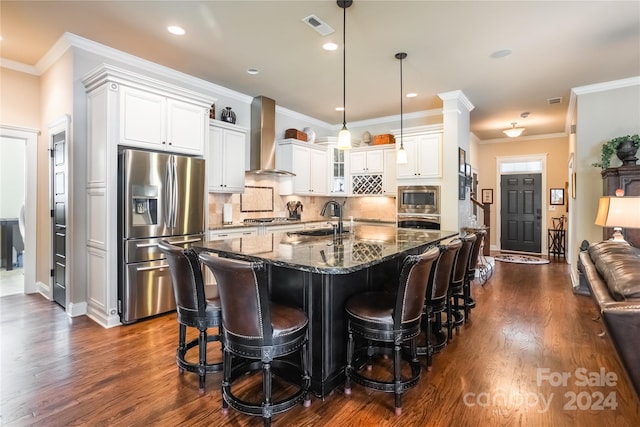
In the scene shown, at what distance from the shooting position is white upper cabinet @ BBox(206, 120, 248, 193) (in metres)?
4.70

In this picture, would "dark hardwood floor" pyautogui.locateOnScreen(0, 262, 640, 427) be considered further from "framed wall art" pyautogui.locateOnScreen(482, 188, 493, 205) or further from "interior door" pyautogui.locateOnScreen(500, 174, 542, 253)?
"framed wall art" pyautogui.locateOnScreen(482, 188, 493, 205)

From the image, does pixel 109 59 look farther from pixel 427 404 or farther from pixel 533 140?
pixel 533 140

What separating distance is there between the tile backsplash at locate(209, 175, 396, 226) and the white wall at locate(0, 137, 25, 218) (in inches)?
153

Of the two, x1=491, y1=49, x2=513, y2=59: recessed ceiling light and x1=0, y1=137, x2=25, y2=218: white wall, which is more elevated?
x1=491, y1=49, x2=513, y2=59: recessed ceiling light

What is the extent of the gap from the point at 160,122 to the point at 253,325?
112 inches

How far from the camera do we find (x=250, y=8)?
9.68 ft

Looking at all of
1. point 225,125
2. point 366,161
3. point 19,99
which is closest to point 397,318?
point 225,125

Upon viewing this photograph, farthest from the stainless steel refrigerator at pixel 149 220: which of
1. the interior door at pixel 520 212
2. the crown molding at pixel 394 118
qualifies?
the interior door at pixel 520 212

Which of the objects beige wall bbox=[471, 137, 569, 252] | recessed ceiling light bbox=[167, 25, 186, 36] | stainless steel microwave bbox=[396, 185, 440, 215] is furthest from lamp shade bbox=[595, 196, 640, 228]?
beige wall bbox=[471, 137, 569, 252]

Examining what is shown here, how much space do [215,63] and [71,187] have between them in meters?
2.13

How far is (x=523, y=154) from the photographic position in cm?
851

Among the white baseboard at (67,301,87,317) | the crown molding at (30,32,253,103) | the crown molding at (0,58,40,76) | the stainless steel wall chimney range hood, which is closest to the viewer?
the crown molding at (30,32,253,103)

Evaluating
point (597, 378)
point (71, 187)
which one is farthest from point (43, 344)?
point (597, 378)

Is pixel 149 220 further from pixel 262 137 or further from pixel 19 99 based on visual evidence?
pixel 19 99
